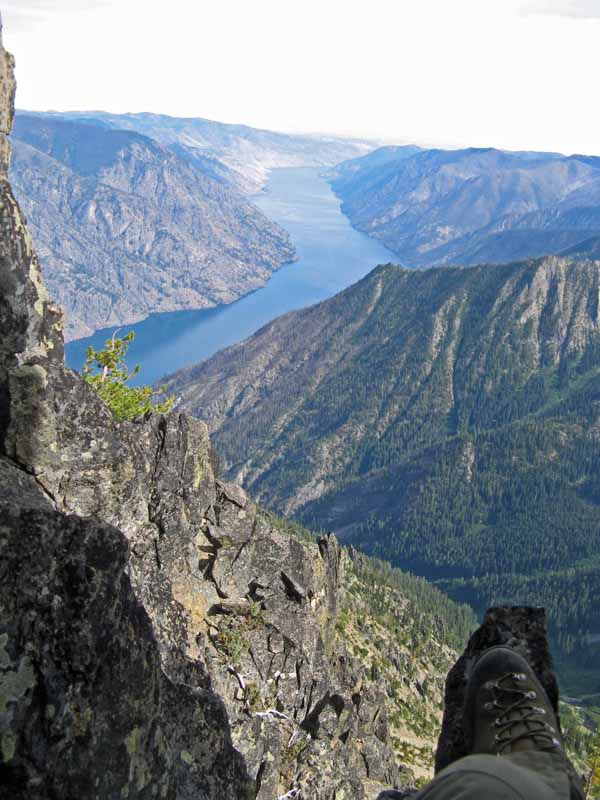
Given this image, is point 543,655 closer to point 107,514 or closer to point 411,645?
point 107,514

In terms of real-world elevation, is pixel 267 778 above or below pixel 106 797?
below

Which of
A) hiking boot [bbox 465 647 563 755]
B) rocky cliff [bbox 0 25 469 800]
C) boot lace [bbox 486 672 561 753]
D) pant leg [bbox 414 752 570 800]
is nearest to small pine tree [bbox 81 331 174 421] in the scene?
rocky cliff [bbox 0 25 469 800]

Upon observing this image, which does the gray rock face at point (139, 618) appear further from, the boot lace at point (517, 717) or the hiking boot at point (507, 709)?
the boot lace at point (517, 717)

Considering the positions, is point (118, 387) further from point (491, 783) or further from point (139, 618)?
point (491, 783)

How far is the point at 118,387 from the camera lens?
41.2 meters

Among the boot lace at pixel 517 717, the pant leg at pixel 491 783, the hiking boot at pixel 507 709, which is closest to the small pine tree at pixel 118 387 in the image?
the hiking boot at pixel 507 709

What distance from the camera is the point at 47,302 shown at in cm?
2344

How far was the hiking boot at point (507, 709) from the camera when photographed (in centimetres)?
882

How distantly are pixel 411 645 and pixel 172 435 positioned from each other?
102 m

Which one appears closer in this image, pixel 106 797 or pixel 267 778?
pixel 106 797

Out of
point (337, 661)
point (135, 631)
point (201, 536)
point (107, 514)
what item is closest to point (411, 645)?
point (337, 661)

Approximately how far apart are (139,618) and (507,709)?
5763 millimetres

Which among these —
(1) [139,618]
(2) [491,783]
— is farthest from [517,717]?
(1) [139,618]

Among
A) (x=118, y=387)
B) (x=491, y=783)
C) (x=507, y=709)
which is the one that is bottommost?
(x=118, y=387)
